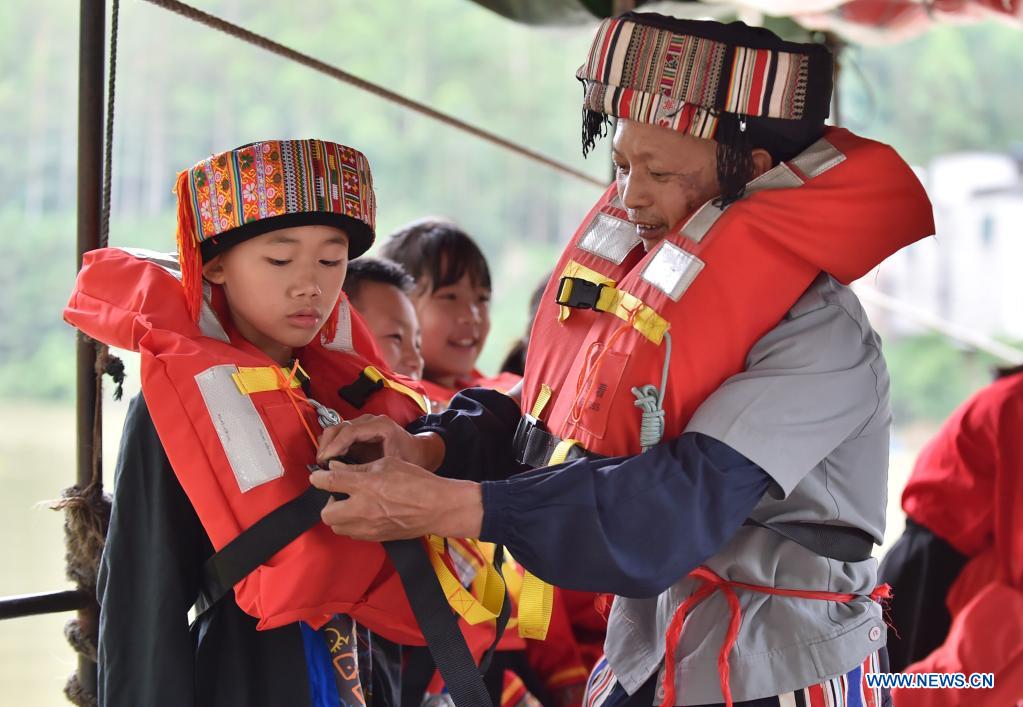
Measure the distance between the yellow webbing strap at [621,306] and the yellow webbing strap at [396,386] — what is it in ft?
0.97

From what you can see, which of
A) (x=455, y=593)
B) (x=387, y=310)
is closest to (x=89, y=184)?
(x=387, y=310)

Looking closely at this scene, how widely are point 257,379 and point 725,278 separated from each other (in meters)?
0.67

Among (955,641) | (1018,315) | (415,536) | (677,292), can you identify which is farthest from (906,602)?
(1018,315)

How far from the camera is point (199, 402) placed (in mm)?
1562

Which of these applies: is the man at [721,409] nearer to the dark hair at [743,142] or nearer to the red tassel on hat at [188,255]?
the dark hair at [743,142]

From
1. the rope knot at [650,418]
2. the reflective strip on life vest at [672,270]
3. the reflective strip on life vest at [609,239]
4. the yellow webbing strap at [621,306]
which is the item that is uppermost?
the reflective strip on life vest at [609,239]

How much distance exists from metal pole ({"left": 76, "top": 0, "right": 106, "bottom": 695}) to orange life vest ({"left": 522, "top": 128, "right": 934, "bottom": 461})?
814mm

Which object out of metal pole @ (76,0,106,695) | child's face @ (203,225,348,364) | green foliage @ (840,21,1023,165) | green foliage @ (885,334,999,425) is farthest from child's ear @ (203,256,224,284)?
green foliage @ (840,21,1023,165)

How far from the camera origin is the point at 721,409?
1.46m

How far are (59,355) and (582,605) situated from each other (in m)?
17.1

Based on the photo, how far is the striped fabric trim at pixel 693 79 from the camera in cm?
154

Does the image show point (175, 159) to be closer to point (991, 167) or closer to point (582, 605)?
point (991, 167)

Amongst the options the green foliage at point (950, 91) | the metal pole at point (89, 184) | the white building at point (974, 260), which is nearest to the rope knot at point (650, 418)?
the metal pole at point (89, 184)

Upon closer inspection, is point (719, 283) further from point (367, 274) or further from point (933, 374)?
point (933, 374)
